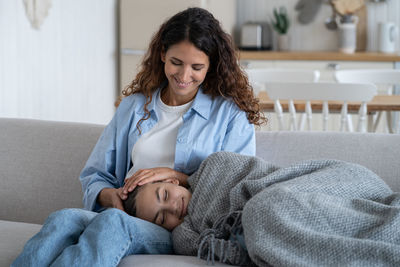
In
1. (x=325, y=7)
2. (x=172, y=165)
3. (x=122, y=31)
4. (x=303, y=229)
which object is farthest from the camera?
(x=325, y=7)

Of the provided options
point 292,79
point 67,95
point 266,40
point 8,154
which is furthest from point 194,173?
point 266,40

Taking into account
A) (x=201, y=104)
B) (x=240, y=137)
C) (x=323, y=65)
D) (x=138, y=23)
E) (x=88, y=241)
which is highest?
(x=138, y=23)

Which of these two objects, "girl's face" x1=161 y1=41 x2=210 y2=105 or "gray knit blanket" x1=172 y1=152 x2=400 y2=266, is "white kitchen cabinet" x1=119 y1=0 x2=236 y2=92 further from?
"gray knit blanket" x1=172 y1=152 x2=400 y2=266

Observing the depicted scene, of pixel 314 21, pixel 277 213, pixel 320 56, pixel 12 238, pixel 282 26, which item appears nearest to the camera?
pixel 277 213

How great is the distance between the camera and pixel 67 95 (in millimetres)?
3984

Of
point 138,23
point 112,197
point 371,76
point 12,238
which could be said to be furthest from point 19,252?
point 138,23

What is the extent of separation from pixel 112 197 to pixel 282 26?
3.53 meters

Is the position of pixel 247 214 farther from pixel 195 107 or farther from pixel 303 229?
pixel 195 107

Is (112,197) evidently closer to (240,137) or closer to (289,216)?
(240,137)

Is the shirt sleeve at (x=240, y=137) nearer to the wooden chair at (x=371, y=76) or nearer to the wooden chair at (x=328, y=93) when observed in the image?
the wooden chair at (x=328, y=93)

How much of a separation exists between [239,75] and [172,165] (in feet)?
1.22

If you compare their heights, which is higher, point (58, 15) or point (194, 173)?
point (58, 15)

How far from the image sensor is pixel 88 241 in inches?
57.4

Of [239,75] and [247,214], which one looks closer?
[247,214]
